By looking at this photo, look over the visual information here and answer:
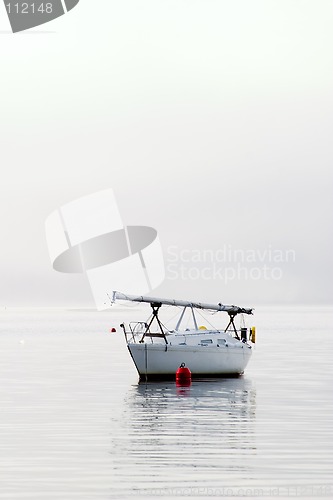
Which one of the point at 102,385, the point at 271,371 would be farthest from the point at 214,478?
the point at 271,371

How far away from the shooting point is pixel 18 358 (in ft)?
378

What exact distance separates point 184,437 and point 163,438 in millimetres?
939

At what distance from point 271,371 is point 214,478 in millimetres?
59014

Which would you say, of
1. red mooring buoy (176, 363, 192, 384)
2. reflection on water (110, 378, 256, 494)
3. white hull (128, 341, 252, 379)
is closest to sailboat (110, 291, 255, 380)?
white hull (128, 341, 252, 379)

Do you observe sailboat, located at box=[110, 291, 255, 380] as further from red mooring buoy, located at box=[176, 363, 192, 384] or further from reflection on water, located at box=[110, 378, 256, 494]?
reflection on water, located at box=[110, 378, 256, 494]

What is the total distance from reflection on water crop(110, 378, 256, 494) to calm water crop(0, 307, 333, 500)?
0.05m

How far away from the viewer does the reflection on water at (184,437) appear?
117 feet

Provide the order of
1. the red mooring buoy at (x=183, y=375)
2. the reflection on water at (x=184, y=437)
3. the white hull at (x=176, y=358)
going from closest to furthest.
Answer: the reflection on water at (x=184, y=437)
the red mooring buoy at (x=183, y=375)
the white hull at (x=176, y=358)

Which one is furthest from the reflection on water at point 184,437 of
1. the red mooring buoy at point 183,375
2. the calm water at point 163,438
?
the red mooring buoy at point 183,375

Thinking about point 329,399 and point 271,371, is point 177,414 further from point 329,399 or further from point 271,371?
point 271,371

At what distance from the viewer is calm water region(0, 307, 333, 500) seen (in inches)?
1331

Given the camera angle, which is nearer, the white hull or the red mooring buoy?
the red mooring buoy

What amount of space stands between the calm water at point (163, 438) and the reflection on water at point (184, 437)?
0.05 meters

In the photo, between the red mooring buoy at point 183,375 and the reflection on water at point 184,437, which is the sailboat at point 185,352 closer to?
the red mooring buoy at point 183,375
